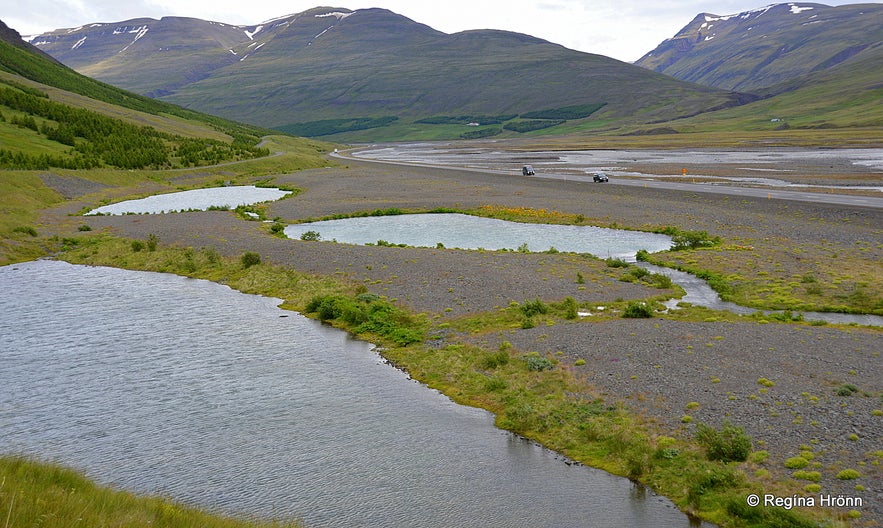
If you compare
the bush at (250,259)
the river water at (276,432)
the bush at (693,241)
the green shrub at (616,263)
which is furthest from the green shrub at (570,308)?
the bush at (250,259)

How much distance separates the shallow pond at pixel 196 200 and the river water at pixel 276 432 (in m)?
48.1

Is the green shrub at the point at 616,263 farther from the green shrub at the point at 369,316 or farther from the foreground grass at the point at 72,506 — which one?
the foreground grass at the point at 72,506

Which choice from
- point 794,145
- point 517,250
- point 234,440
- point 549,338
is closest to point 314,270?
point 517,250

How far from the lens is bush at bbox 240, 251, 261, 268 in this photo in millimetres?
48688

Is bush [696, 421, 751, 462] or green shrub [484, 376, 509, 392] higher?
bush [696, 421, 751, 462]

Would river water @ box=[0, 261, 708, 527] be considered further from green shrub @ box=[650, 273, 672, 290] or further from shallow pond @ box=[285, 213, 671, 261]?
shallow pond @ box=[285, 213, 671, 261]

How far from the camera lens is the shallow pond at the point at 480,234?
5598 centimetres

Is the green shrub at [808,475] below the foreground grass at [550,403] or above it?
above

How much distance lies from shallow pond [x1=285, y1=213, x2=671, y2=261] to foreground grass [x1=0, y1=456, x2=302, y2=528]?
4194 centimetres

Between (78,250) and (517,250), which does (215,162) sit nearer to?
(78,250)

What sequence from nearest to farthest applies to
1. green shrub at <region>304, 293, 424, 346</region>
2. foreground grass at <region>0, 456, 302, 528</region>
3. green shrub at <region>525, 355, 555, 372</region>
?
foreground grass at <region>0, 456, 302, 528</region>
green shrub at <region>525, 355, 555, 372</region>
green shrub at <region>304, 293, 424, 346</region>

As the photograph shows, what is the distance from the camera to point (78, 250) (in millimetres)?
55500

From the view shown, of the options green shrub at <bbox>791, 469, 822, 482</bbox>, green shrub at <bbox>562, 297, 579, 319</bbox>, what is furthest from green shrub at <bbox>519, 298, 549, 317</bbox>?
green shrub at <bbox>791, 469, 822, 482</bbox>

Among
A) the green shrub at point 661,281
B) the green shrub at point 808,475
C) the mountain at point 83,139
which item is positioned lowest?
the green shrub at point 808,475
